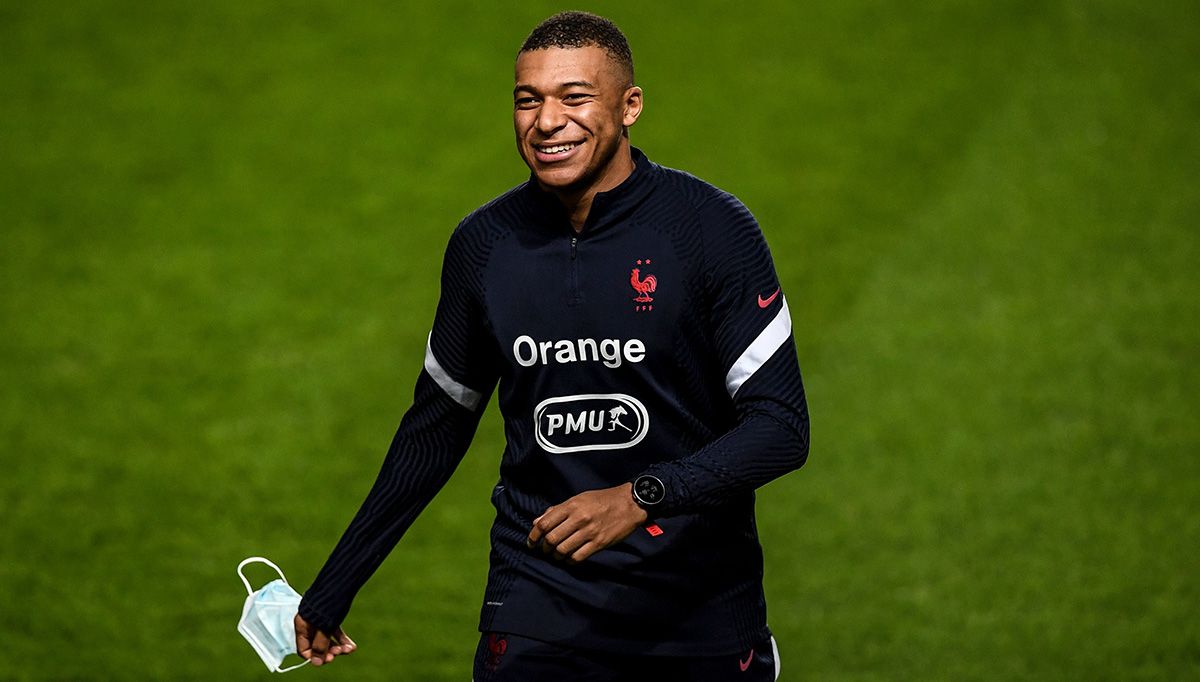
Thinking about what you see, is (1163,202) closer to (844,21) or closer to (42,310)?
(844,21)

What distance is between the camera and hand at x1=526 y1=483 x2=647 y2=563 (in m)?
3.44

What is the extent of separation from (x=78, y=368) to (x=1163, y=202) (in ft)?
19.2

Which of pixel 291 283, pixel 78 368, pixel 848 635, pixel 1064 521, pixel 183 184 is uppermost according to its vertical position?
pixel 183 184

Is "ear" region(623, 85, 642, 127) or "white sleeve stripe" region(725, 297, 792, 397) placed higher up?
"ear" region(623, 85, 642, 127)

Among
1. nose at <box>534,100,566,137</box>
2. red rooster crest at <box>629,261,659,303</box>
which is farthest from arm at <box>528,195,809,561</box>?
nose at <box>534,100,566,137</box>

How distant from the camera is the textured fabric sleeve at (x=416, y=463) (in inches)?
159

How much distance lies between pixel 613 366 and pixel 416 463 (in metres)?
0.60

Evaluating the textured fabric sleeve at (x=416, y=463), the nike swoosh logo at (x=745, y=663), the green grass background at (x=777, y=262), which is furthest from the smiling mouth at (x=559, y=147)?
the green grass background at (x=777, y=262)

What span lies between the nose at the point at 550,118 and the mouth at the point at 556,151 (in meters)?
0.03

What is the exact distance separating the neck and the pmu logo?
0.36m

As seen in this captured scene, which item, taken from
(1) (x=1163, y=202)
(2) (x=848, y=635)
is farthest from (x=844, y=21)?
(2) (x=848, y=635)

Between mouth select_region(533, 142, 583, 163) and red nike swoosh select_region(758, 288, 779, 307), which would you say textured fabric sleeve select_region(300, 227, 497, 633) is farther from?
red nike swoosh select_region(758, 288, 779, 307)

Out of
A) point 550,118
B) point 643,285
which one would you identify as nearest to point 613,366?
point 643,285

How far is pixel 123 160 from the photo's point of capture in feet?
34.3
